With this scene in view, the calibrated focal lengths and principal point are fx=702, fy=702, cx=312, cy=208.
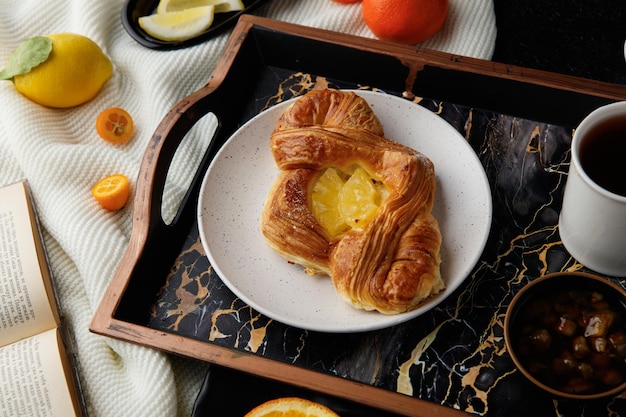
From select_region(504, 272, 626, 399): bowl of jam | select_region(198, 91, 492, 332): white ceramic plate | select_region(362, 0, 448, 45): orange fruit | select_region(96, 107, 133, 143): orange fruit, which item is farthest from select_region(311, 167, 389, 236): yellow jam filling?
select_region(96, 107, 133, 143): orange fruit

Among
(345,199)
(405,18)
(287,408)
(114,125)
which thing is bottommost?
(287,408)

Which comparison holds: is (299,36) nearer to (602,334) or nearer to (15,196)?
(15,196)

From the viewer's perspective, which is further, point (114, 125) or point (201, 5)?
point (201, 5)

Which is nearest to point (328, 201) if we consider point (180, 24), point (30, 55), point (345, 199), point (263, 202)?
point (345, 199)

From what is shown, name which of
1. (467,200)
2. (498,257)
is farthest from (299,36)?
(498,257)

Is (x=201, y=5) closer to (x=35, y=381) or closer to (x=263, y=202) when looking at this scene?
(x=263, y=202)

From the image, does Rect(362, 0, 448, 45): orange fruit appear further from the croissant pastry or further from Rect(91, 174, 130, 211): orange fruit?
Rect(91, 174, 130, 211): orange fruit
